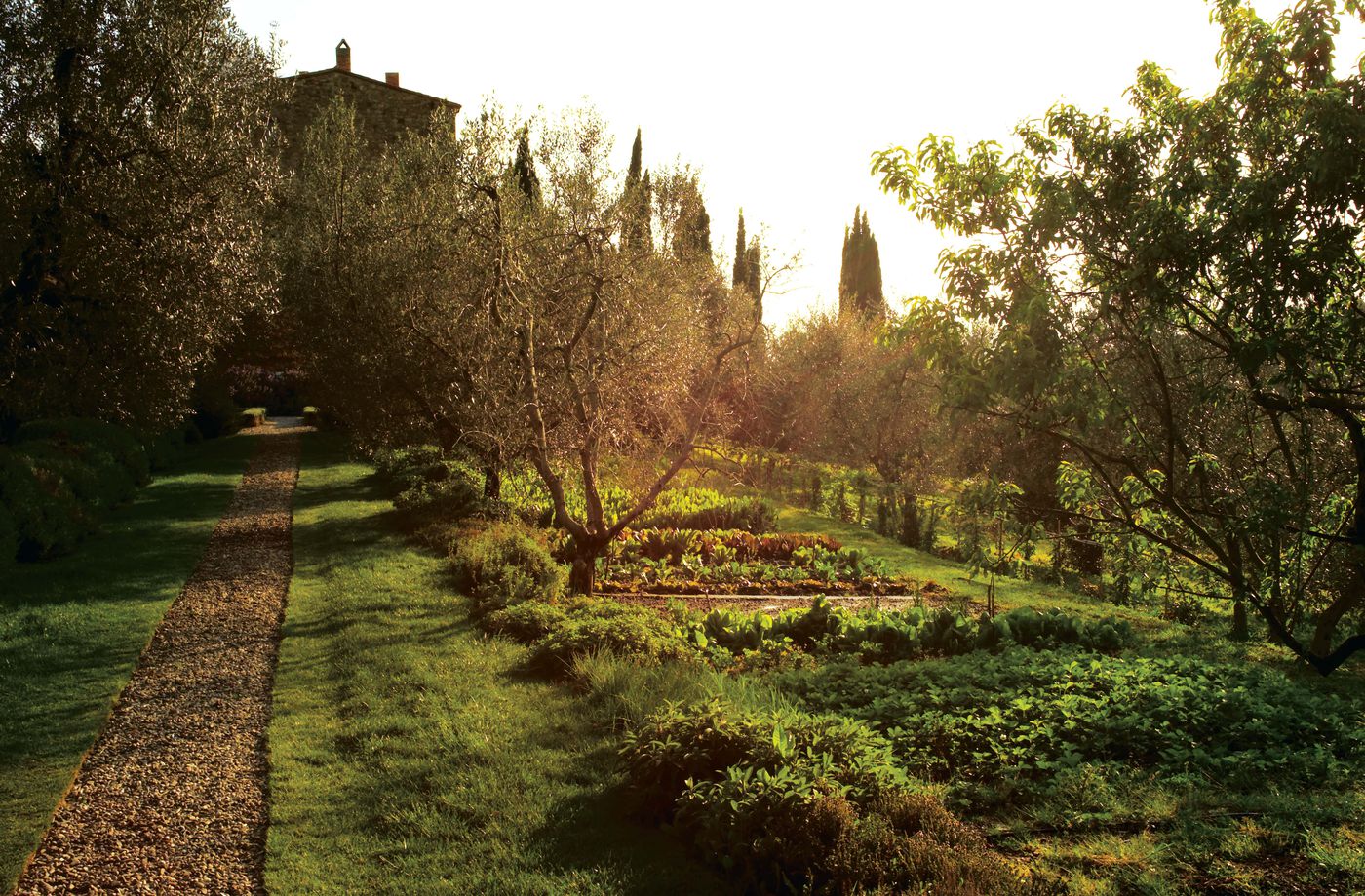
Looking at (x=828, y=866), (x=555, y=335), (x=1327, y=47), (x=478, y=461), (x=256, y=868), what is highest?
(x=1327, y=47)

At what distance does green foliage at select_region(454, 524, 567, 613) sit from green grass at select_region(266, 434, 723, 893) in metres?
0.53

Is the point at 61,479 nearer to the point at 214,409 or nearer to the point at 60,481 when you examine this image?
the point at 60,481

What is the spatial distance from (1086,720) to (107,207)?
13947 millimetres

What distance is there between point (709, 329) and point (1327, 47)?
1310 cm

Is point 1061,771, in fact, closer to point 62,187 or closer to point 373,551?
point 373,551

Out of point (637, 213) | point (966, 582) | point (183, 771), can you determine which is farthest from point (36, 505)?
point (966, 582)

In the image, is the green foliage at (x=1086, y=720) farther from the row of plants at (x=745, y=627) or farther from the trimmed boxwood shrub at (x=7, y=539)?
the trimmed boxwood shrub at (x=7, y=539)

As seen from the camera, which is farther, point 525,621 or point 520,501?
point 520,501

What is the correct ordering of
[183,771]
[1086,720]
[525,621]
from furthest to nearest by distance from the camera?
[525,621] < [1086,720] < [183,771]

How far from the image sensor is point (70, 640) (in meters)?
9.56

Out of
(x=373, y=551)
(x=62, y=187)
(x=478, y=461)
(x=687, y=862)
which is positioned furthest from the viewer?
(x=478, y=461)

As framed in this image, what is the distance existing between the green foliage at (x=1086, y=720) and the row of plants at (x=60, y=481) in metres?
10.6

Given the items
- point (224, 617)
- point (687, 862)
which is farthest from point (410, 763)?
point (224, 617)

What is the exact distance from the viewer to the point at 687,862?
5.03 metres
